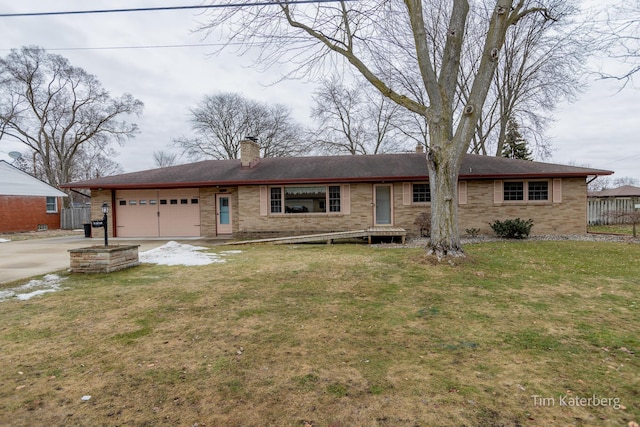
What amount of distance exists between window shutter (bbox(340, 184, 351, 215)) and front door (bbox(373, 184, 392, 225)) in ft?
3.66

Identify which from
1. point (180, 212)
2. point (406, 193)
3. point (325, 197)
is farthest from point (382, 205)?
point (180, 212)

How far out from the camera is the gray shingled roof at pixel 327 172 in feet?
43.0

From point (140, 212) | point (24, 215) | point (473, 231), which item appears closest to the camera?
point (473, 231)

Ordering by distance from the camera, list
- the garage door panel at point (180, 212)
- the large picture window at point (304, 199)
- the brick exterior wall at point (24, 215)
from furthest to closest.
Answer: the brick exterior wall at point (24, 215) < the garage door panel at point (180, 212) < the large picture window at point (304, 199)

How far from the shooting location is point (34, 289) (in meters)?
5.57

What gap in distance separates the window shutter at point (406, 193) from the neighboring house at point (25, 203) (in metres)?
22.6

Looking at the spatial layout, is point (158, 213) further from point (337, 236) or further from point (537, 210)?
point (537, 210)

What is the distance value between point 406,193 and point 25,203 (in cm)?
2288

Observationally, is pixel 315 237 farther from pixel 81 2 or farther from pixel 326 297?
pixel 81 2

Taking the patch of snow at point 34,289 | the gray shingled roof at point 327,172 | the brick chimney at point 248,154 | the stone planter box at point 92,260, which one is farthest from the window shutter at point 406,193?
the patch of snow at point 34,289

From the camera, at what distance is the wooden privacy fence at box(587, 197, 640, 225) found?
18312 millimetres

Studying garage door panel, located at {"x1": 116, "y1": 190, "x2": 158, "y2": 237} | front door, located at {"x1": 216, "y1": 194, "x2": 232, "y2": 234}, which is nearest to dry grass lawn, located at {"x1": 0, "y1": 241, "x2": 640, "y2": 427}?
front door, located at {"x1": 216, "y1": 194, "x2": 232, "y2": 234}

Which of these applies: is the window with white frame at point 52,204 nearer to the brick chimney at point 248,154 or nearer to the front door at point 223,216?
the front door at point 223,216

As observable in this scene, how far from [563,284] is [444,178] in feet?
10.2
